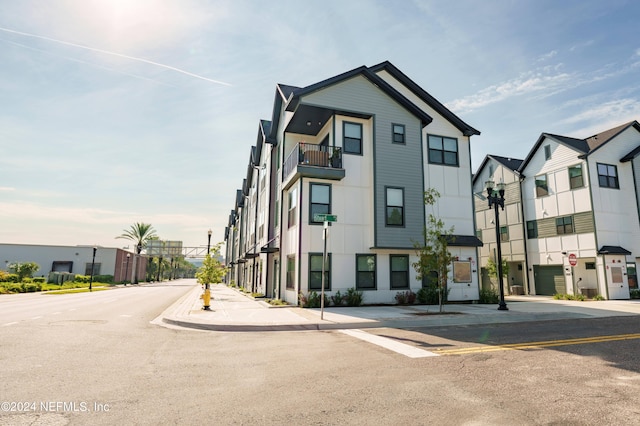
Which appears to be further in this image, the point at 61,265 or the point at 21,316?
the point at 61,265

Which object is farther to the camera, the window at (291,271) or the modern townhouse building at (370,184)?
the window at (291,271)

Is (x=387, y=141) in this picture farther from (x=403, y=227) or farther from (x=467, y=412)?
(x=467, y=412)

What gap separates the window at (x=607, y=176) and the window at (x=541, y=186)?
3.83 meters

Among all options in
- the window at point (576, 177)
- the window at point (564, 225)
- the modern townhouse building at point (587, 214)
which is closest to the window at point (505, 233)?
the modern townhouse building at point (587, 214)

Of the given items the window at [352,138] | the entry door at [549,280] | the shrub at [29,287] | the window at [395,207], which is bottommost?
the shrub at [29,287]

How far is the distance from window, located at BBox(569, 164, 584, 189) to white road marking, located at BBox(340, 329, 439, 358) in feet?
83.8

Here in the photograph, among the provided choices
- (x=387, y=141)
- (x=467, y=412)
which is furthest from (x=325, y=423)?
(x=387, y=141)

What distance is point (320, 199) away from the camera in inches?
730

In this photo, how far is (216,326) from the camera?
36.6 ft

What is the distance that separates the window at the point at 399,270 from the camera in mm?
19125

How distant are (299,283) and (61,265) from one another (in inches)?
2140

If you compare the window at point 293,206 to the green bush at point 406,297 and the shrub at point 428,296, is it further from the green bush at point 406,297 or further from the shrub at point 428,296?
the shrub at point 428,296

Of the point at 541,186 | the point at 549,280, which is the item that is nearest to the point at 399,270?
the point at 549,280

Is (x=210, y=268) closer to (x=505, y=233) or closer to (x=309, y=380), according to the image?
(x=309, y=380)
